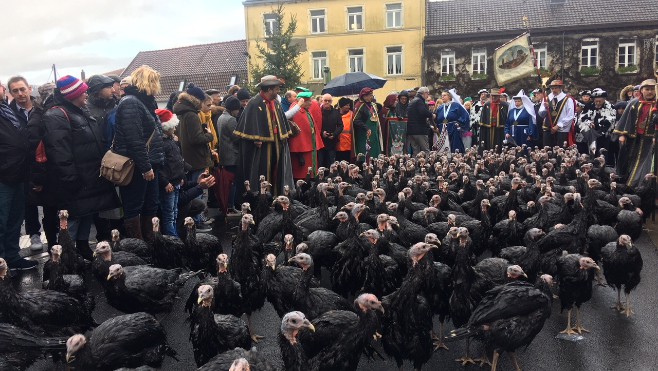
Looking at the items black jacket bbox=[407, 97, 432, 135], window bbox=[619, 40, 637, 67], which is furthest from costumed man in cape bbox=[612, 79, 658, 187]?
window bbox=[619, 40, 637, 67]

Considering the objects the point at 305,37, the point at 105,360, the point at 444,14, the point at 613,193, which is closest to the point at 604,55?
the point at 444,14

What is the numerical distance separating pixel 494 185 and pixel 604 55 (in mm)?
28387

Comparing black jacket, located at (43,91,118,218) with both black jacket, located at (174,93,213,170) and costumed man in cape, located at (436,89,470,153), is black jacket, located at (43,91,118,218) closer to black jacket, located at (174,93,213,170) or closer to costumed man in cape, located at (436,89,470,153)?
black jacket, located at (174,93,213,170)

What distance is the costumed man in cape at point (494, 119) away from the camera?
51.7ft

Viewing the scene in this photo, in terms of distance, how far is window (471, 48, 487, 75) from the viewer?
1361 inches

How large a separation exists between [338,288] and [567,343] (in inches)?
95.7

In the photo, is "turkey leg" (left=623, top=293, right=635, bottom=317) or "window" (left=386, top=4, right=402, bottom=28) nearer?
"turkey leg" (left=623, top=293, right=635, bottom=317)

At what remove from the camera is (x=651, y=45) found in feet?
106

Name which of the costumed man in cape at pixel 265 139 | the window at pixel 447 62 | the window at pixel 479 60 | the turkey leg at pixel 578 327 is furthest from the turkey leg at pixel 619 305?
the window at pixel 447 62

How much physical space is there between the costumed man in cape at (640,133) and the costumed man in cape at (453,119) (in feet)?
18.5

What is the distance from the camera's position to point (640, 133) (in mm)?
10773

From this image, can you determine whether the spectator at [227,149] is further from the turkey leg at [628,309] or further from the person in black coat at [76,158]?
the turkey leg at [628,309]

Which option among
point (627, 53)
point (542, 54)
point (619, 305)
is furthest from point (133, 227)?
point (627, 53)

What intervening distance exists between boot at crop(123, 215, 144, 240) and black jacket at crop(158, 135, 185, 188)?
2.29 feet
